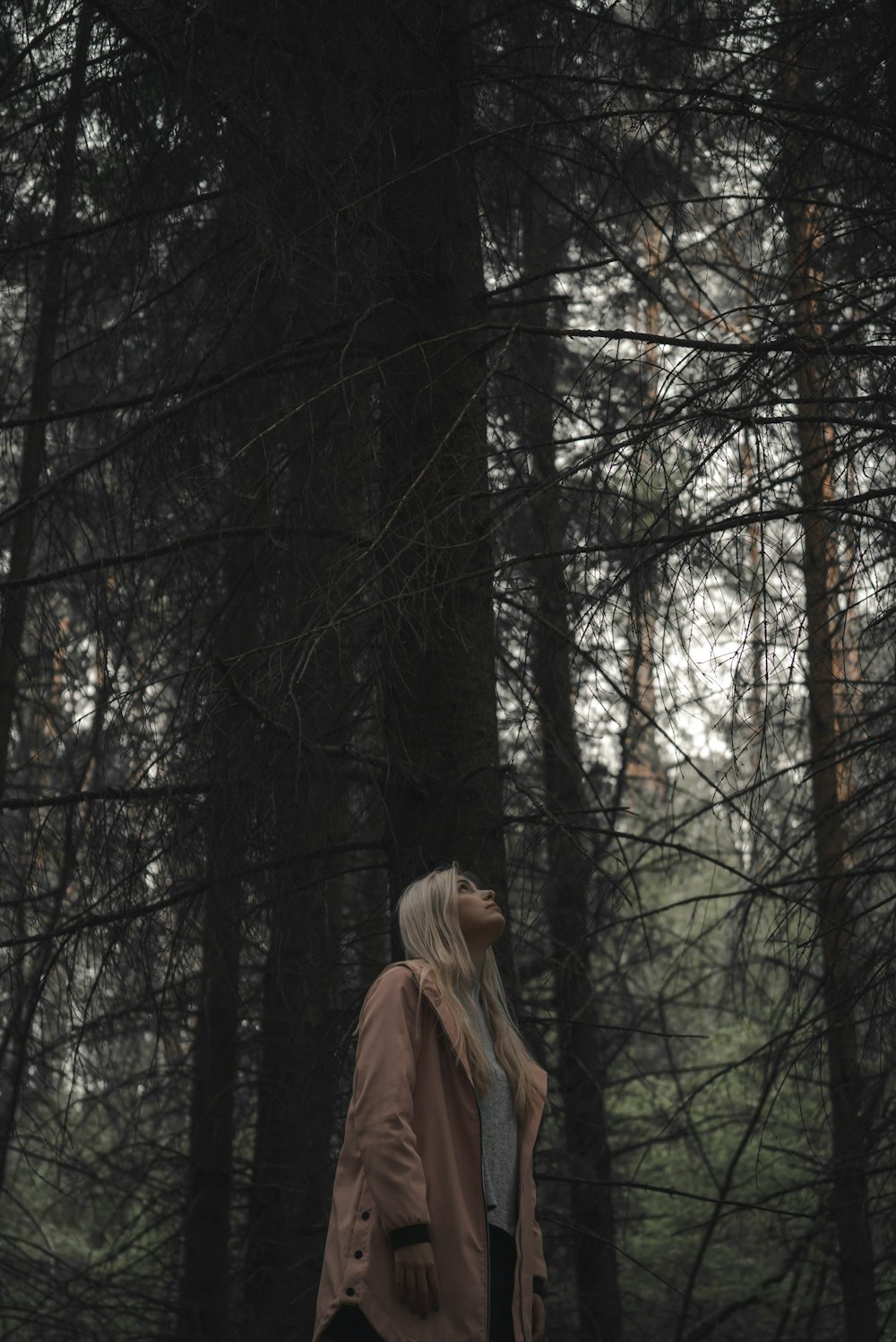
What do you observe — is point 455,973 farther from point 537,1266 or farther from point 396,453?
point 396,453

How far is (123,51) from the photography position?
3.97 meters

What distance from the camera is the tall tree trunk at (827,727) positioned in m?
3.75

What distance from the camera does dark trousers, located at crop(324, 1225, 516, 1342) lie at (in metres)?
2.86

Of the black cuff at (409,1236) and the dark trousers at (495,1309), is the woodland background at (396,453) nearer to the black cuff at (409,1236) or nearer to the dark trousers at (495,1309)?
the dark trousers at (495,1309)

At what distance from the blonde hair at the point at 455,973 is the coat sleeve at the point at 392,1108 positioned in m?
0.09

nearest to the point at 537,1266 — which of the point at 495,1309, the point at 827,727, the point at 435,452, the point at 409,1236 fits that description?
the point at 495,1309

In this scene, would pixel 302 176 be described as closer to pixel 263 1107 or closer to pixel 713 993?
pixel 263 1107

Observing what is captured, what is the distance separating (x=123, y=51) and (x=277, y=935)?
2.72 meters

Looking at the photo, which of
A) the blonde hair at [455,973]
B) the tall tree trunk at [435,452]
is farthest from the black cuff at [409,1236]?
the tall tree trunk at [435,452]

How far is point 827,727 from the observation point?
7.52m

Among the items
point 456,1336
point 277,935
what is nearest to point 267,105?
point 277,935

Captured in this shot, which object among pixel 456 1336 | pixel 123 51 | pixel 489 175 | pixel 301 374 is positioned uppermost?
pixel 489 175

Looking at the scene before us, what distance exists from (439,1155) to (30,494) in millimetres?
2579

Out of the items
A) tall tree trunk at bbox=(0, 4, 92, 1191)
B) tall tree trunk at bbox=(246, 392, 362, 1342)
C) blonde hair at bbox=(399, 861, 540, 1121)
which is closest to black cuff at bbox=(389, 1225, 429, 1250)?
blonde hair at bbox=(399, 861, 540, 1121)
